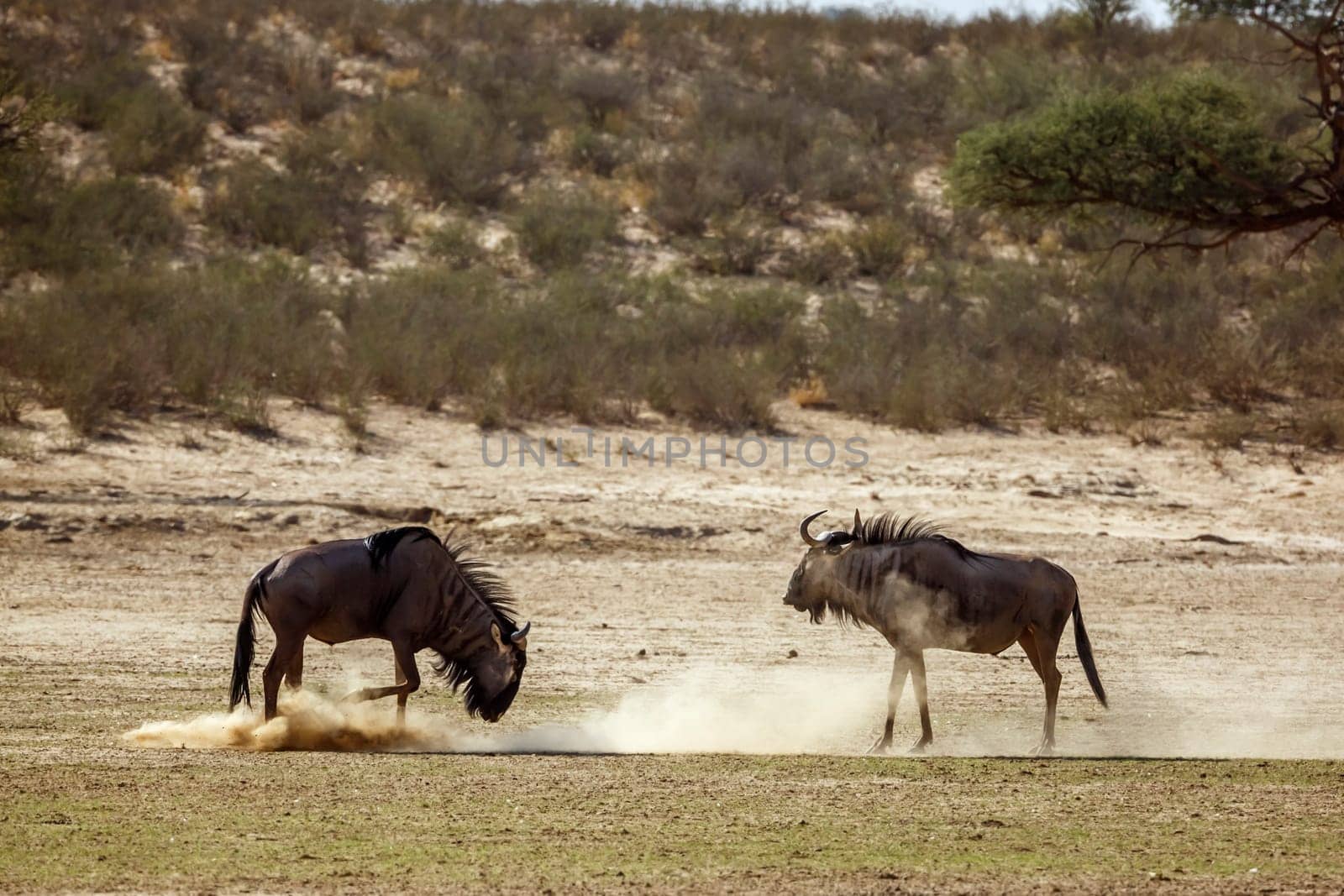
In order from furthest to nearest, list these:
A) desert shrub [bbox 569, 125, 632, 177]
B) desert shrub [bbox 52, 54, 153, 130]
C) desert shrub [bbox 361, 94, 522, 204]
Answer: desert shrub [bbox 569, 125, 632, 177]
desert shrub [bbox 52, 54, 153, 130]
desert shrub [bbox 361, 94, 522, 204]

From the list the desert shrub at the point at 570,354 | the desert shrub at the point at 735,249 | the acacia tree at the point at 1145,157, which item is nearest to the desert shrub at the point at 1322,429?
the acacia tree at the point at 1145,157

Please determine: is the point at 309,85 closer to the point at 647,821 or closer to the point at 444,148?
the point at 444,148

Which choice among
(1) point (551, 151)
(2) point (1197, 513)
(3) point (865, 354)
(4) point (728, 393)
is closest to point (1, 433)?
(4) point (728, 393)

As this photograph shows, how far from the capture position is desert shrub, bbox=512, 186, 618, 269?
28.1 m

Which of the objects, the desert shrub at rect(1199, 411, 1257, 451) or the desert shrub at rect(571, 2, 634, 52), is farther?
the desert shrub at rect(571, 2, 634, 52)

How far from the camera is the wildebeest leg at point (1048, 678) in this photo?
966cm

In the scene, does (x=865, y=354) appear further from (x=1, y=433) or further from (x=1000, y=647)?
(x=1000, y=647)

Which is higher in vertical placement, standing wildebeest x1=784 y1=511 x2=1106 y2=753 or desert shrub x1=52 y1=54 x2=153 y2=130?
desert shrub x1=52 y1=54 x2=153 y2=130

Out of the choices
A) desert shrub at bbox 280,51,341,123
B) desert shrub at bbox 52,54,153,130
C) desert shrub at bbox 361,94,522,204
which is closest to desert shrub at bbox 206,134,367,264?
desert shrub at bbox 361,94,522,204

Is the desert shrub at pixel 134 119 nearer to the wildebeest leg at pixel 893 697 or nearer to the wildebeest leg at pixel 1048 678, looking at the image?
the wildebeest leg at pixel 893 697

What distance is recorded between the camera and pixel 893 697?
9.66m

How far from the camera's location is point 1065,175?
1989 centimetres

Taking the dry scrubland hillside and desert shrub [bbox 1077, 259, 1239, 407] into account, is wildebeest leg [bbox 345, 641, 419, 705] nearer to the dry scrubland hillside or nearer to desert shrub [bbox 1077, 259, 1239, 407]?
the dry scrubland hillside

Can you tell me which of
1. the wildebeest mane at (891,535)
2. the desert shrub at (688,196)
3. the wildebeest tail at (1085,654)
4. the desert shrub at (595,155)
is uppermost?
the desert shrub at (595,155)
